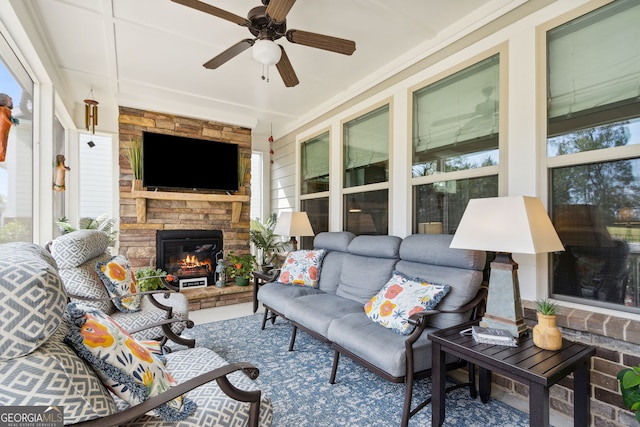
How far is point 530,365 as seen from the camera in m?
1.48

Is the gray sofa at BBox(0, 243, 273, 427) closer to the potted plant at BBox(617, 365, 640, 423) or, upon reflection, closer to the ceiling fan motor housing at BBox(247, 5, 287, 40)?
the ceiling fan motor housing at BBox(247, 5, 287, 40)

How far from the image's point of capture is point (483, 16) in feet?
8.11

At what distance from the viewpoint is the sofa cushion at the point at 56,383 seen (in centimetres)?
78

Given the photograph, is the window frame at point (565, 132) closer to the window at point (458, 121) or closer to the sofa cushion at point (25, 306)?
the window at point (458, 121)

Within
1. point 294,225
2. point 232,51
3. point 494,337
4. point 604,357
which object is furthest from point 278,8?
point 604,357

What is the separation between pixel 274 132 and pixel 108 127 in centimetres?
262

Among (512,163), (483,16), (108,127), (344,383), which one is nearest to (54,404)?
(344,383)

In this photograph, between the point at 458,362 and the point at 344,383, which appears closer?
the point at 458,362

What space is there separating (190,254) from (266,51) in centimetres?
350

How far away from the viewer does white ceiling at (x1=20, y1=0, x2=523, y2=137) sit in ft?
8.07

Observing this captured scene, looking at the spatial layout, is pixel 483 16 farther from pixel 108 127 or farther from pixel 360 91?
pixel 108 127

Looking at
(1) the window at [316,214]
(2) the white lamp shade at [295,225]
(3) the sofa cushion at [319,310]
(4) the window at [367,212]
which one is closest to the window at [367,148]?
(4) the window at [367,212]

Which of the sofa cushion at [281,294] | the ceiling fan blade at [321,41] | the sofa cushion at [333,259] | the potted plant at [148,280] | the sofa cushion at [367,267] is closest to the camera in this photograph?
the ceiling fan blade at [321,41]

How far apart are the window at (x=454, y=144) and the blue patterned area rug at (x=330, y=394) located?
4.48 feet
